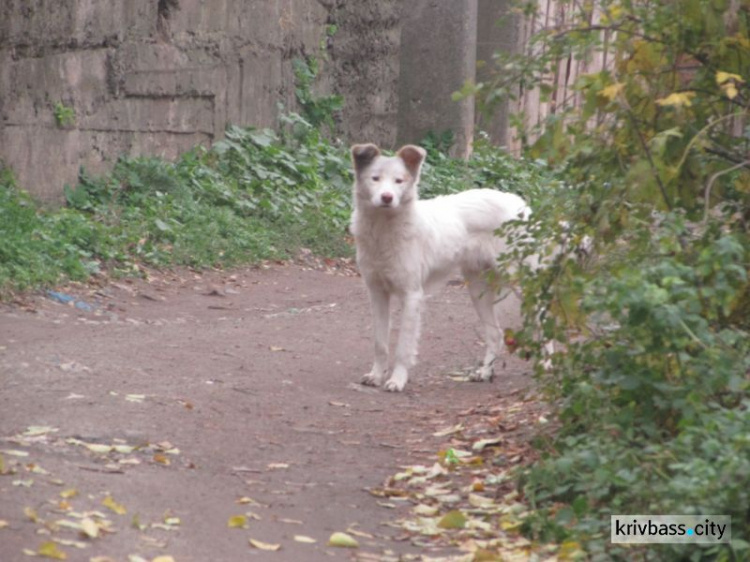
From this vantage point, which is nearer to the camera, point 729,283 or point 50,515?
point 50,515

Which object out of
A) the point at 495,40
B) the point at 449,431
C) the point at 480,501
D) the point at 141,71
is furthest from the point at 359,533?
the point at 495,40

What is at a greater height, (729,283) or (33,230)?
(729,283)

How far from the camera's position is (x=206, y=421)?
19.7 ft

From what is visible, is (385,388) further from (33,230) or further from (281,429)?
(33,230)

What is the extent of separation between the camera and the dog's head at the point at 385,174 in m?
7.64

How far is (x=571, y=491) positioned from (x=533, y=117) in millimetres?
12876

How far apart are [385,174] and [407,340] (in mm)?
1018

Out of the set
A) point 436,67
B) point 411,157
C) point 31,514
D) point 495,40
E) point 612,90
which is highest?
point 495,40

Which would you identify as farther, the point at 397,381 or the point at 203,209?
the point at 203,209

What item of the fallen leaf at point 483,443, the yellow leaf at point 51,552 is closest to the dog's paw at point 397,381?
the fallen leaf at point 483,443

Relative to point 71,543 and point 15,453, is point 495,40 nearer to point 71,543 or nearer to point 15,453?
point 15,453

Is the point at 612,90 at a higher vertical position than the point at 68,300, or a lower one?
higher

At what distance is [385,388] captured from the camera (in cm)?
744

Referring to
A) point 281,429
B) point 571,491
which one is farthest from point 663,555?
point 281,429
